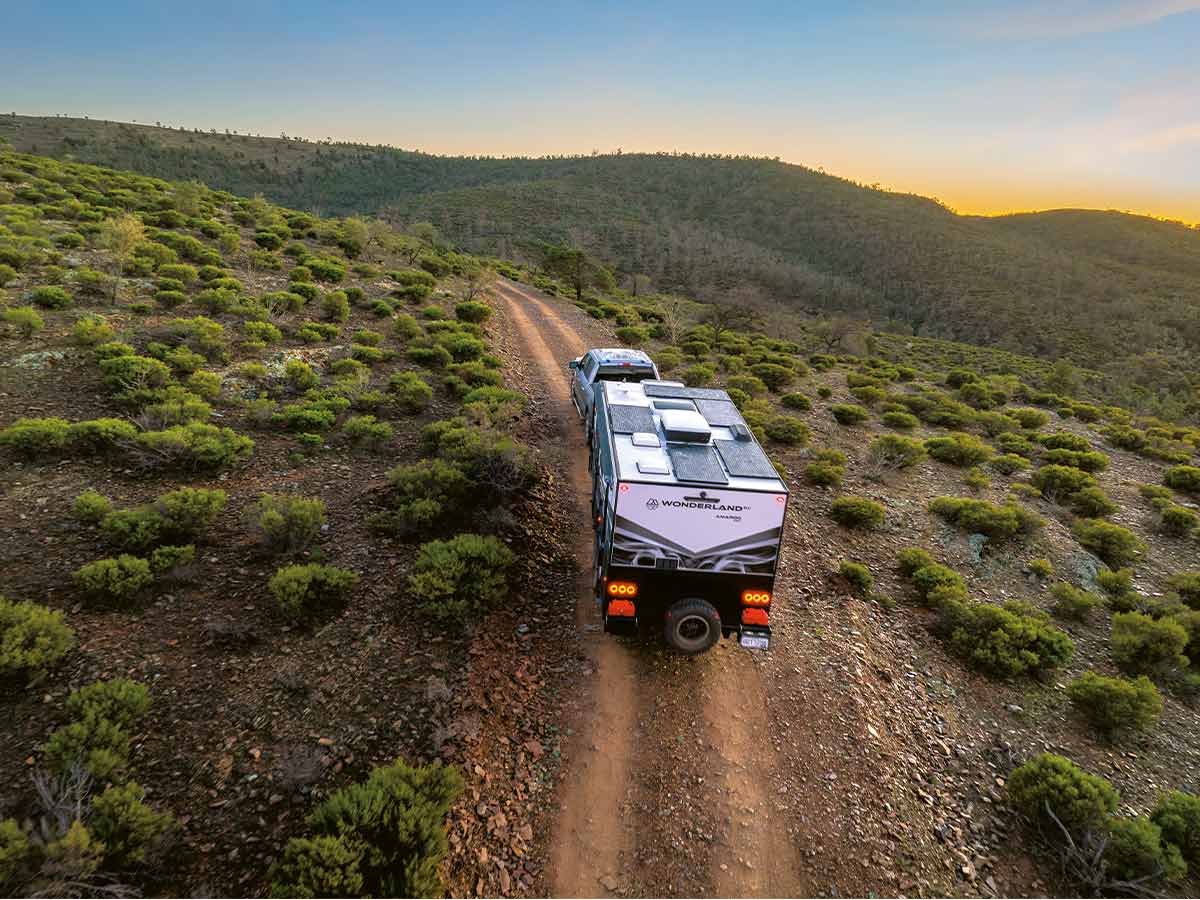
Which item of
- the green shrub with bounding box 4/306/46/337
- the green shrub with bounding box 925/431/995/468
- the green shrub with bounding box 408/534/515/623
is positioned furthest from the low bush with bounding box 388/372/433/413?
the green shrub with bounding box 925/431/995/468

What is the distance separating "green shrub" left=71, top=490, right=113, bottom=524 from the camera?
9922mm

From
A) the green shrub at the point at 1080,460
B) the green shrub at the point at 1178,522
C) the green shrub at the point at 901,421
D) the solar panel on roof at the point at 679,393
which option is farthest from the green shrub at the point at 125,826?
the green shrub at the point at 1080,460

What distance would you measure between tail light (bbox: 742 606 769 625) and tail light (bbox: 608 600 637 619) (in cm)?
182

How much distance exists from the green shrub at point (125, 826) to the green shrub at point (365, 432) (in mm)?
9830

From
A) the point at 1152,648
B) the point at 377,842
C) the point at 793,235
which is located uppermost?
the point at 793,235

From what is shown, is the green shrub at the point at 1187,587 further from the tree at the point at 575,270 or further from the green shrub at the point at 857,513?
the tree at the point at 575,270

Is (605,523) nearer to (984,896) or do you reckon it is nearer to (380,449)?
(984,896)

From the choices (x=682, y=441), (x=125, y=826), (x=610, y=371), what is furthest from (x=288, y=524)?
(x=610, y=371)

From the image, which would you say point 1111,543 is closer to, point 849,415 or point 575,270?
point 849,415

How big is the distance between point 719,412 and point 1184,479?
2265 cm

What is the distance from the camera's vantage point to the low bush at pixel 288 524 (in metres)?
10.1

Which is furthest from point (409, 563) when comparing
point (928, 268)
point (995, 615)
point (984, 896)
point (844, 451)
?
point (928, 268)

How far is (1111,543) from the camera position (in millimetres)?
15641

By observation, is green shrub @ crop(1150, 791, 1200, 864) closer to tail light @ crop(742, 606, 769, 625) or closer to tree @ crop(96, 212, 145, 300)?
tail light @ crop(742, 606, 769, 625)
